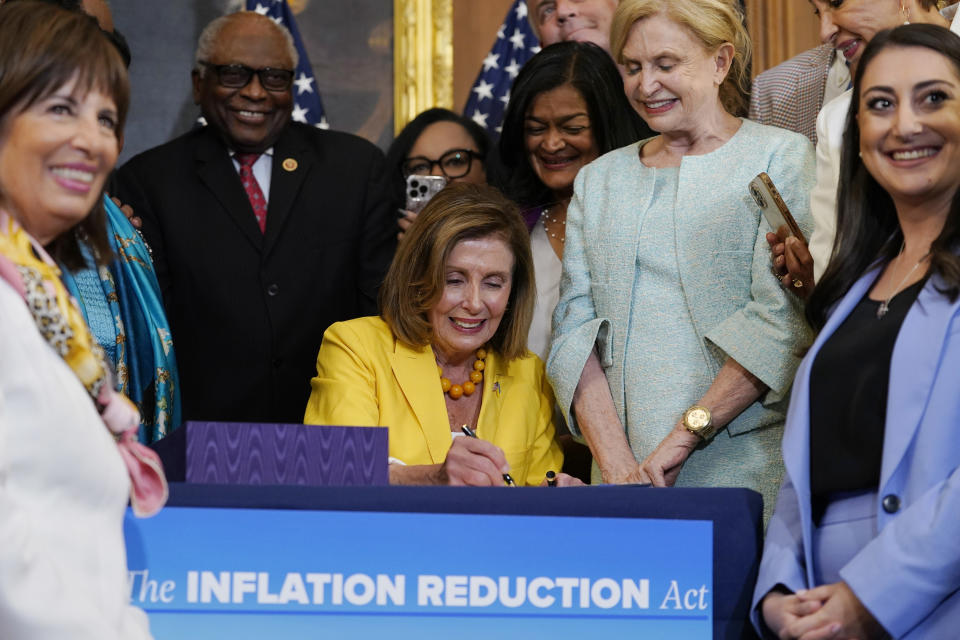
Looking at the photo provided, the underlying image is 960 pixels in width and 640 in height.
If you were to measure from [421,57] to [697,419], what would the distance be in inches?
128

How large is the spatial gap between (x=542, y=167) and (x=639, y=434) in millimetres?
1111

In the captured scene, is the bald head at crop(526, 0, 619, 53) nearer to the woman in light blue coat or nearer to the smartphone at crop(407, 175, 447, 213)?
the smartphone at crop(407, 175, 447, 213)

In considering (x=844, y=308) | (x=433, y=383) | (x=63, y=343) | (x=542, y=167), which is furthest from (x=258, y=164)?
(x=63, y=343)

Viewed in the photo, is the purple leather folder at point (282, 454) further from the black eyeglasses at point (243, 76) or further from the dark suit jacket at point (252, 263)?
the black eyeglasses at point (243, 76)

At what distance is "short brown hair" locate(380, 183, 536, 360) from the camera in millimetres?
3471

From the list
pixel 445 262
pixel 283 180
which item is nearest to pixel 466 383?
pixel 445 262

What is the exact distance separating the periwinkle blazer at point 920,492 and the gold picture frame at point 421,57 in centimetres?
380

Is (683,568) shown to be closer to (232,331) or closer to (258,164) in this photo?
(232,331)

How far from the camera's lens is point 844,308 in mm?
2488

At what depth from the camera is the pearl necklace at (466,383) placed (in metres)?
3.47

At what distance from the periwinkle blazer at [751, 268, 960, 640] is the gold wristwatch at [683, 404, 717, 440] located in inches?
28.7

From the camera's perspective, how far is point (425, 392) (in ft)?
11.1

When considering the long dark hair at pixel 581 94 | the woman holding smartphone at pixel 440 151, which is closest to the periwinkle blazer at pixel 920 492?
the long dark hair at pixel 581 94

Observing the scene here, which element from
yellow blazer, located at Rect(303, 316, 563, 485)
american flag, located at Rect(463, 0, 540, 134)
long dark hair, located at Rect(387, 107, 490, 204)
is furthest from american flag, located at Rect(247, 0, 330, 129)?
yellow blazer, located at Rect(303, 316, 563, 485)
